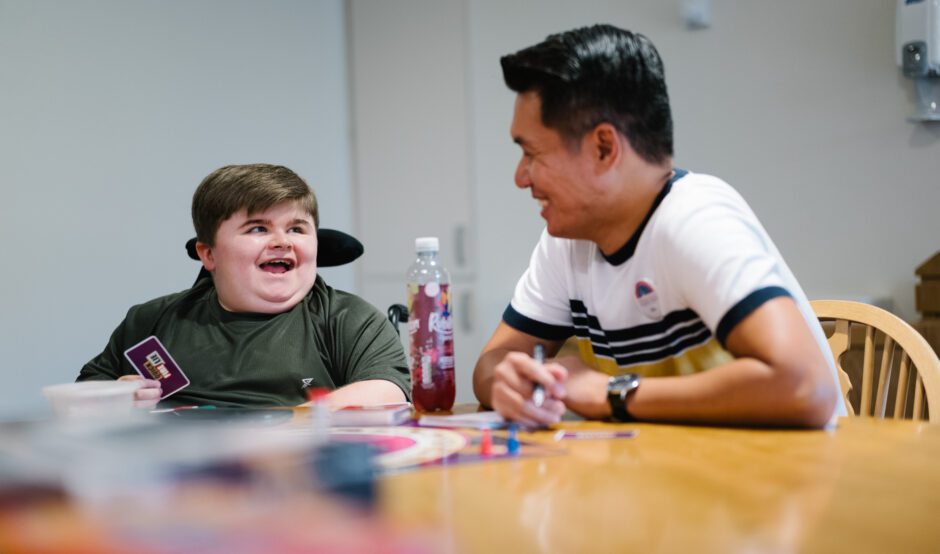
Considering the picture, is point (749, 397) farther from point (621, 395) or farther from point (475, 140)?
point (475, 140)

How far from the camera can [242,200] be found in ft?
6.20

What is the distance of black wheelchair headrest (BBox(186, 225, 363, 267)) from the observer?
203 centimetres

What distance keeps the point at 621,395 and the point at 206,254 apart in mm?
1128

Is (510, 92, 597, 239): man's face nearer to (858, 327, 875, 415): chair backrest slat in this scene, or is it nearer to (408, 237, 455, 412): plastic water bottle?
(408, 237, 455, 412): plastic water bottle

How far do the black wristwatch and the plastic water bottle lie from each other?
0.30 m

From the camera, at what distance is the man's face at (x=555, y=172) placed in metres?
1.37

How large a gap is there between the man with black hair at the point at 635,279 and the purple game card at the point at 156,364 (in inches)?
27.2

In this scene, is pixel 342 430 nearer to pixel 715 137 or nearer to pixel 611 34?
pixel 611 34

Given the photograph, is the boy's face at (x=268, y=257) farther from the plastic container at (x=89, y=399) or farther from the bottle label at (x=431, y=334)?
the plastic container at (x=89, y=399)

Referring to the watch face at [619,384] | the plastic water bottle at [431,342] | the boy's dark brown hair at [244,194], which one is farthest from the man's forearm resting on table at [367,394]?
the watch face at [619,384]

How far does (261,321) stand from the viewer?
1.92 m

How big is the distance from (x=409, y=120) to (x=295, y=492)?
3415 millimetres

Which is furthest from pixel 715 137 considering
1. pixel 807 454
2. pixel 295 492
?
pixel 295 492

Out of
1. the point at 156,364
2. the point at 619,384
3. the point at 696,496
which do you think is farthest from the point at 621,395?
the point at 156,364
